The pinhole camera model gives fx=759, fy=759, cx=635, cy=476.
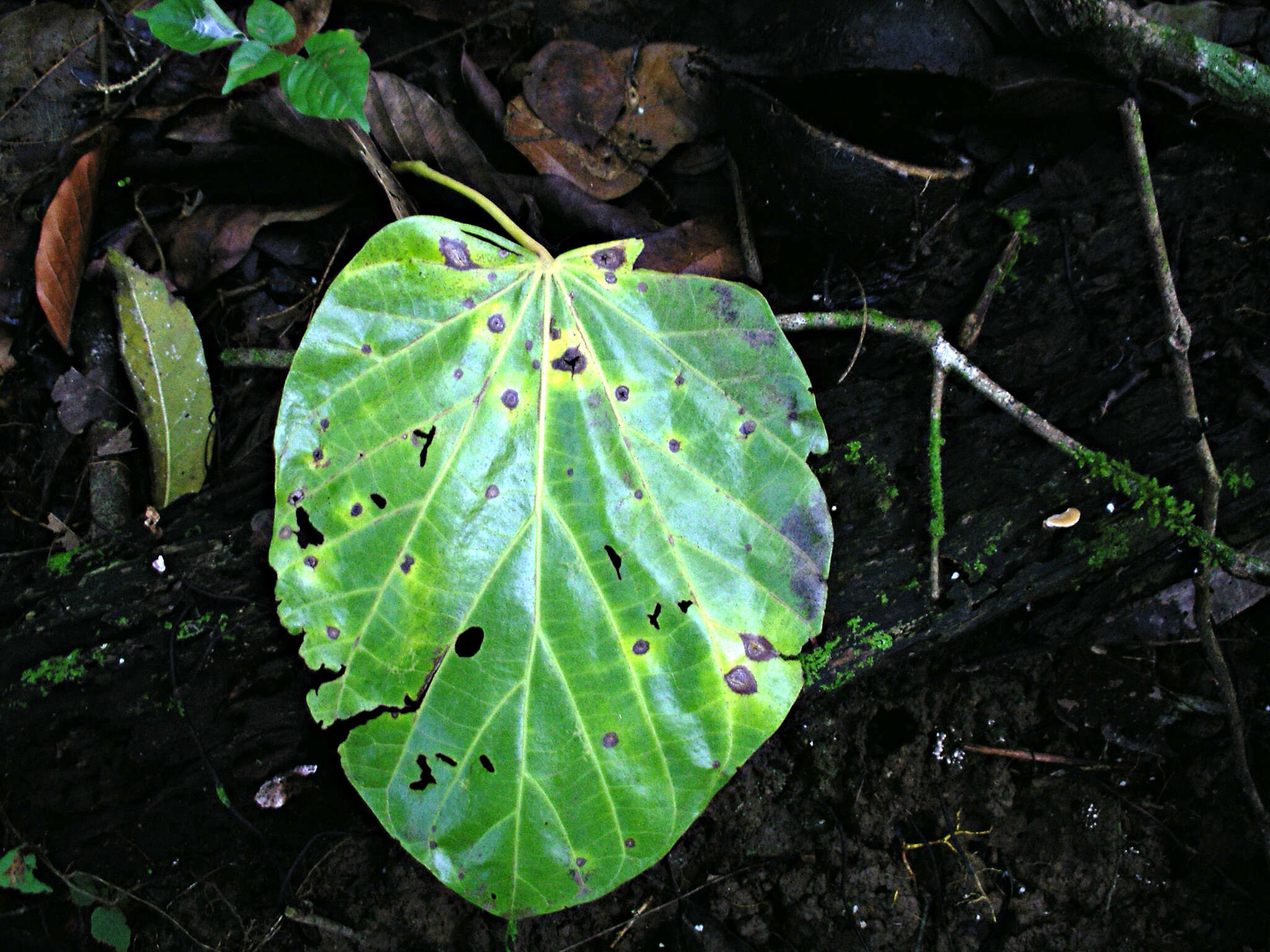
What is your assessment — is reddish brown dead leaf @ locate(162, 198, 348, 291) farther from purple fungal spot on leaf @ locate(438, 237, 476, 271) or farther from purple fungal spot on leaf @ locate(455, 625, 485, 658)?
purple fungal spot on leaf @ locate(455, 625, 485, 658)

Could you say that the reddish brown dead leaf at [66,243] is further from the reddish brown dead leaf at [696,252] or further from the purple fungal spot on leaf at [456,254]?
the reddish brown dead leaf at [696,252]

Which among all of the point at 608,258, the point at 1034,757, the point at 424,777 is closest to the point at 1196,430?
the point at 1034,757

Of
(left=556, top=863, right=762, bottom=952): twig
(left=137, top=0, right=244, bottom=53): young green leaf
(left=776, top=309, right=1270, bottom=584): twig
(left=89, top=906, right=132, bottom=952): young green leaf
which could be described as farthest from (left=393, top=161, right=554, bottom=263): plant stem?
(left=89, top=906, right=132, bottom=952): young green leaf

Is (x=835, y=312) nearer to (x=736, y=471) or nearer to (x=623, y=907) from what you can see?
(x=736, y=471)

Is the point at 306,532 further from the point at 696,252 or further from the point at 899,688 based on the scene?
the point at 899,688

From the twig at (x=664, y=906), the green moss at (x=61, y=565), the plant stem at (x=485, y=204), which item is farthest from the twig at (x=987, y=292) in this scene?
the green moss at (x=61, y=565)

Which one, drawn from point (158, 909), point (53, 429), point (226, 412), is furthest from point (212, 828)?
point (53, 429)
